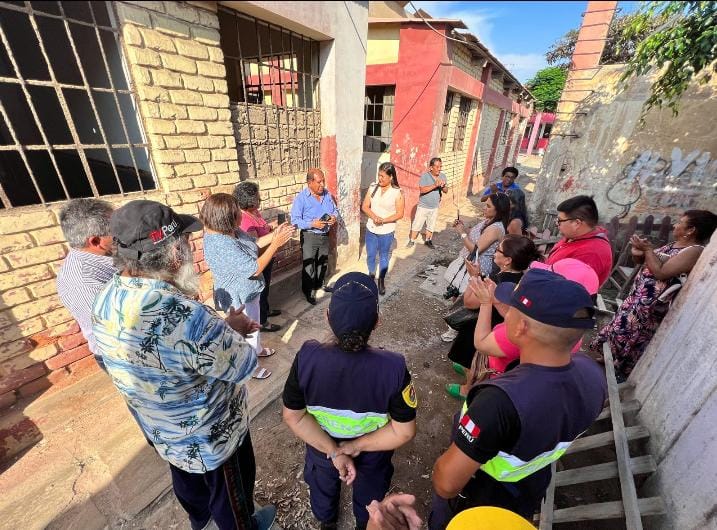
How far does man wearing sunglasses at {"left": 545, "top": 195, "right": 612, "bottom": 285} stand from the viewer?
8.34 feet

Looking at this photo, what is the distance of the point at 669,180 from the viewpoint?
207 inches

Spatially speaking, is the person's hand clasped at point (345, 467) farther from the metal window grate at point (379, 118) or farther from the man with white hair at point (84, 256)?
the metal window grate at point (379, 118)

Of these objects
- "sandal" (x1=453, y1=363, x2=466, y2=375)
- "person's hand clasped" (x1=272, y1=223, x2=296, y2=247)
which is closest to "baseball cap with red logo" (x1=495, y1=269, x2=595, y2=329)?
"person's hand clasped" (x1=272, y1=223, x2=296, y2=247)

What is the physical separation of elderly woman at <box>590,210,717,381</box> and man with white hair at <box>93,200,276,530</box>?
3.42 metres

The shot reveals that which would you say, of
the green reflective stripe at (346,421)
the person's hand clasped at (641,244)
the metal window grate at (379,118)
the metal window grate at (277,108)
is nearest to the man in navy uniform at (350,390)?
the green reflective stripe at (346,421)

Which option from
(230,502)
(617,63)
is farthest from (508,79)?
(230,502)

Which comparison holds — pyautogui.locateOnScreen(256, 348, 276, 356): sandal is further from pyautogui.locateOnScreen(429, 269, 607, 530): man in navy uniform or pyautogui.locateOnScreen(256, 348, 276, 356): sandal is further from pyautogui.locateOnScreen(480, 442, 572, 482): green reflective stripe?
pyautogui.locateOnScreen(480, 442, 572, 482): green reflective stripe

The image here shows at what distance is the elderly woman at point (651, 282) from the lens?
8.29 feet

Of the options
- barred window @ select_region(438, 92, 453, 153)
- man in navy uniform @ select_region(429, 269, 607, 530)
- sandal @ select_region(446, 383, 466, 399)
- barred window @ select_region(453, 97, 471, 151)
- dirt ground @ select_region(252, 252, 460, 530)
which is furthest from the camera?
barred window @ select_region(453, 97, 471, 151)

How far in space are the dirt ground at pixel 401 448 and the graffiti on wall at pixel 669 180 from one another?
4.85m

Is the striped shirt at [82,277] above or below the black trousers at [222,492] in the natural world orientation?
above

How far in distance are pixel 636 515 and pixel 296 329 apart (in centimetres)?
335

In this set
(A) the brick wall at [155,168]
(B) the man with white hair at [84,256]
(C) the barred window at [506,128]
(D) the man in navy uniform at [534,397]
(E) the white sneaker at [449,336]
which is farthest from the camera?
(C) the barred window at [506,128]

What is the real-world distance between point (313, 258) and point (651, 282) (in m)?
3.72
